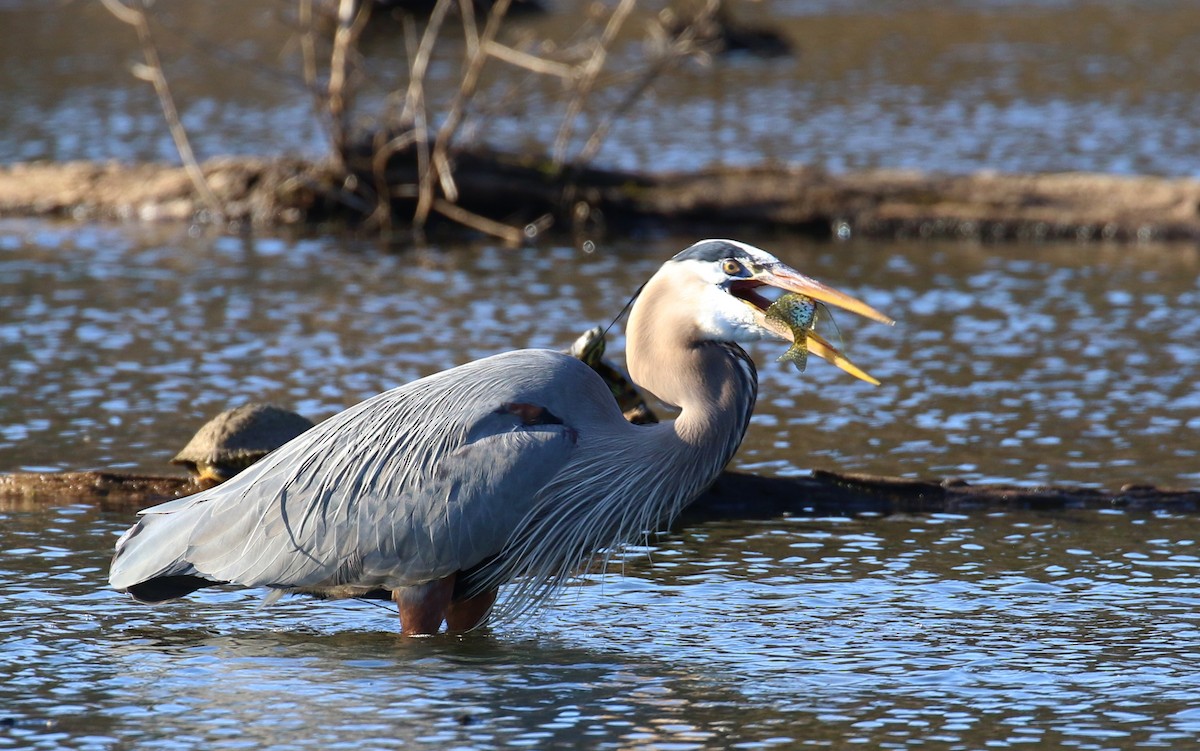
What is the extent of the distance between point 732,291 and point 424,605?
1812 mm

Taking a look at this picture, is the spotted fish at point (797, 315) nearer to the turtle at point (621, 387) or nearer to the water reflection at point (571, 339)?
the turtle at point (621, 387)

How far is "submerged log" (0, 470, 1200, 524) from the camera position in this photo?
8914 mm

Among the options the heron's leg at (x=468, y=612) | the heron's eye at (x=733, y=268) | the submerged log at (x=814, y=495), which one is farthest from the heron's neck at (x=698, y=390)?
the submerged log at (x=814, y=495)

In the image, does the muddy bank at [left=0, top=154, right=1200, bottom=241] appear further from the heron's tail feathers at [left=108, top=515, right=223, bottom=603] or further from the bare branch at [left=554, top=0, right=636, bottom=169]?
the heron's tail feathers at [left=108, top=515, right=223, bottom=603]

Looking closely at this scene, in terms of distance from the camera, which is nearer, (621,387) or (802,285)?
(802,285)

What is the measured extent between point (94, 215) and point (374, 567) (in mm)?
12727

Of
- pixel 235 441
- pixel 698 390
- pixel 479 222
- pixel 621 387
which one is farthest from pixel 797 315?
pixel 479 222

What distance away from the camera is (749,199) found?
17.3 metres

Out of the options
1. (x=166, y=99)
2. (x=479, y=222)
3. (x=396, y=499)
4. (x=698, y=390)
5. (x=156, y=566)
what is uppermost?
(x=166, y=99)

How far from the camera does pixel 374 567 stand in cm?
721

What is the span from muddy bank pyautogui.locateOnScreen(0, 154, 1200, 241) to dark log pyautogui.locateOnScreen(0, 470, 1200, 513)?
8.38 metres

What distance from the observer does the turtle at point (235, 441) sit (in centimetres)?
877

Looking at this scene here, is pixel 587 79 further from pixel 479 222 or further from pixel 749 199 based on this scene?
pixel 749 199

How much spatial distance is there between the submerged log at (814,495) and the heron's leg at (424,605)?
6.52 ft
